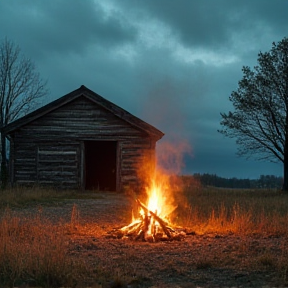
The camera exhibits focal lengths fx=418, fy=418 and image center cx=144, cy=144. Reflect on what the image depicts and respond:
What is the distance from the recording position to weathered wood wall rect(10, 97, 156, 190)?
21.1 metres

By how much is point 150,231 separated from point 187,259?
1966 mm

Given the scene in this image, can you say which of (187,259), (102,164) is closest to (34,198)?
(187,259)

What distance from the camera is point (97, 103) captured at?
2097 centimetres

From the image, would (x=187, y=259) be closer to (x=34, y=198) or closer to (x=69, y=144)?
(x=34, y=198)

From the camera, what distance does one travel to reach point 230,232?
9266 mm

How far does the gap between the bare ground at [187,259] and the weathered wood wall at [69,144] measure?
449 inches

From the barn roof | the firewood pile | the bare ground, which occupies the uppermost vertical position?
the barn roof

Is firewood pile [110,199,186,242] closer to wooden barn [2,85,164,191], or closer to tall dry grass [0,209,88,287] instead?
tall dry grass [0,209,88,287]

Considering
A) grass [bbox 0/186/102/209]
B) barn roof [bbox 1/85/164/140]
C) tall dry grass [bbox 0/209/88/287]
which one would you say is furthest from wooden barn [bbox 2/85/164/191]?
tall dry grass [bbox 0/209/88/287]

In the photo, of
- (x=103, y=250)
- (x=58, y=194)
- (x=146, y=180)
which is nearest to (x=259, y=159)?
(x=146, y=180)

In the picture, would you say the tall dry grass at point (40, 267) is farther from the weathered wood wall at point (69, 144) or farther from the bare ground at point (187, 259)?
the weathered wood wall at point (69, 144)

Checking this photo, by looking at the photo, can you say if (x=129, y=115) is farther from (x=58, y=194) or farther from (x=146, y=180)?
(x=58, y=194)

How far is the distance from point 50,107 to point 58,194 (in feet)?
16.4

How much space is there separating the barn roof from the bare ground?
11356 mm
